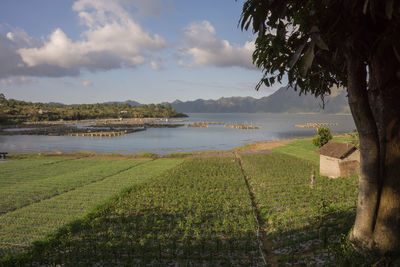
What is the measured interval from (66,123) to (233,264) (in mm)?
200119

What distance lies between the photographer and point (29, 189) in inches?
1005

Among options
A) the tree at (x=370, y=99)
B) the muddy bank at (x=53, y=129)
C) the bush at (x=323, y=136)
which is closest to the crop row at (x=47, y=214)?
the tree at (x=370, y=99)

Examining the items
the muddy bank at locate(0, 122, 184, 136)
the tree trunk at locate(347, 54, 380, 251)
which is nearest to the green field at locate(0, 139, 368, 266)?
the tree trunk at locate(347, 54, 380, 251)

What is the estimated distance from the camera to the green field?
35.9 feet

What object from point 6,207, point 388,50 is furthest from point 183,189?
point 388,50

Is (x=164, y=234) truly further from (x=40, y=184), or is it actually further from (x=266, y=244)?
(x=40, y=184)

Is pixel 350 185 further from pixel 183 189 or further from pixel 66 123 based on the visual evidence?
pixel 66 123

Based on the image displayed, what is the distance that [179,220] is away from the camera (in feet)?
50.6

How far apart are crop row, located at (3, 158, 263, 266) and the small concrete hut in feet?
36.0

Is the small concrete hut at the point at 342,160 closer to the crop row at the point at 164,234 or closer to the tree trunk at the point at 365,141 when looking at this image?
the crop row at the point at 164,234

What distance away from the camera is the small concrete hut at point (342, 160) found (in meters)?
24.9

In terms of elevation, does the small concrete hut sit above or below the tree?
below

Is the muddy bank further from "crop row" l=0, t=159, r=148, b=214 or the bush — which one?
the bush

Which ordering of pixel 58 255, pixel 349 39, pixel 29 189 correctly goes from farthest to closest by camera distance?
pixel 29 189 → pixel 58 255 → pixel 349 39
